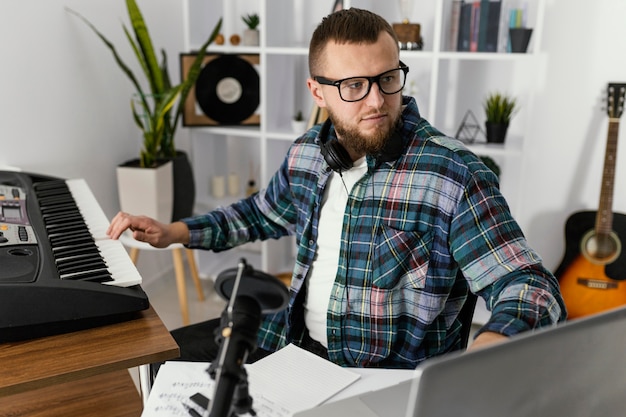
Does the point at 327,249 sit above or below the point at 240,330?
below

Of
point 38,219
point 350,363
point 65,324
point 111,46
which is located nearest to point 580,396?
point 350,363

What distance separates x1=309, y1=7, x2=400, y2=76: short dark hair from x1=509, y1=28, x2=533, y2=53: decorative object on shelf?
1251mm

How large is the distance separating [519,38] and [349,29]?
133cm

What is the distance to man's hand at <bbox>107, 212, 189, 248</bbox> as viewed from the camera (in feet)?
4.71

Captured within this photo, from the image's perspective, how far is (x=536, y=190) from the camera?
9.05ft

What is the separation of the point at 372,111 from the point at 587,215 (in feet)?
5.52

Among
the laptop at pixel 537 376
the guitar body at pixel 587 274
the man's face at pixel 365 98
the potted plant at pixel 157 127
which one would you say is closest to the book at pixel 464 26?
the guitar body at pixel 587 274

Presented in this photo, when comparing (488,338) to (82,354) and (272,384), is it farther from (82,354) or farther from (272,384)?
(82,354)

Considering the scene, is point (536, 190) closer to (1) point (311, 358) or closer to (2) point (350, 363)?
(2) point (350, 363)

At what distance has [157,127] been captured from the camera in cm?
256

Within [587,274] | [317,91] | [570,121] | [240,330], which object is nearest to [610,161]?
[570,121]

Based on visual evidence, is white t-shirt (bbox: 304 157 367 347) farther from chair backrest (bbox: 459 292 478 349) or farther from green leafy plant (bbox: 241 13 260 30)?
green leafy plant (bbox: 241 13 260 30)

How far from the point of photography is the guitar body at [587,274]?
8.13ft

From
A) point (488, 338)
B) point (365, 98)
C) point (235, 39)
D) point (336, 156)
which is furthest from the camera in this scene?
point (235, 39)
